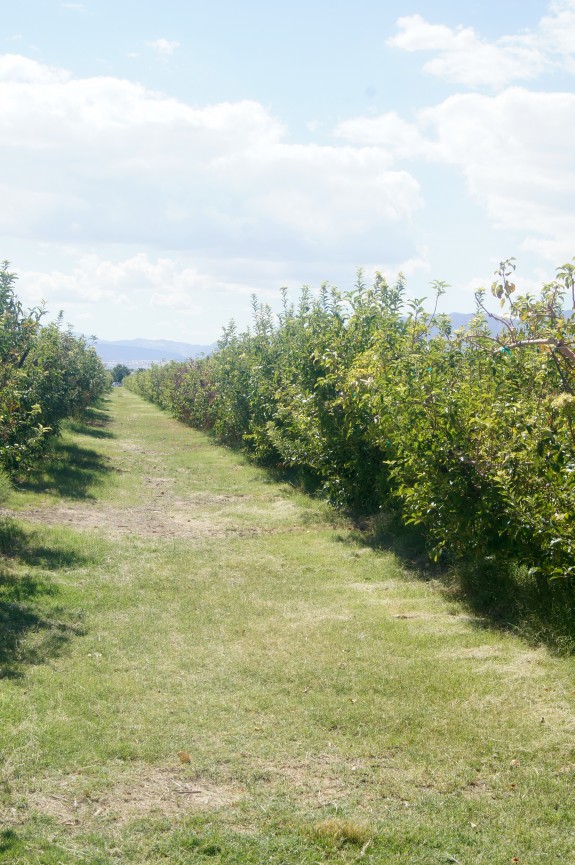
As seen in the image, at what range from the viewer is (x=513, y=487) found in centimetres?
690

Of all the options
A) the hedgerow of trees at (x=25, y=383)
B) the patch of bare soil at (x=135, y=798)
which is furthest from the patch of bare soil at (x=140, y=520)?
the patch of bare soil at (x=135, y=798)

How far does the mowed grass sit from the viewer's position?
4.12 m

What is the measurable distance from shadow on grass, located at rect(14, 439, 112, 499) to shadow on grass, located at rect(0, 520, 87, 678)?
4775 millimetres

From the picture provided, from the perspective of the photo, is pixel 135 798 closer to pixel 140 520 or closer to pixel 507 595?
pixel 507 595

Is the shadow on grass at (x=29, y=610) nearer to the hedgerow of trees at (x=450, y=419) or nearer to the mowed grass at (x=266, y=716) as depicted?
the mowed grass at (x=266, y=716)

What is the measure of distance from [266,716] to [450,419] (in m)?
3.51

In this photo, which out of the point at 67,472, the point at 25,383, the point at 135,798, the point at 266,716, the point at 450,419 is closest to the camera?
the point at 135,798

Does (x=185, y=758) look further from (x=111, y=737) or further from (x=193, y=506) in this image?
(x=193, y=506)

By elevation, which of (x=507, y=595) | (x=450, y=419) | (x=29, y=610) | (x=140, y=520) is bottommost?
(x=29, y=610)

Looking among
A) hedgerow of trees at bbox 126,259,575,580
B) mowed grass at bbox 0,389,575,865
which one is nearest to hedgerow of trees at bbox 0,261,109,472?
mowed grass at bbox 0,389,575,865

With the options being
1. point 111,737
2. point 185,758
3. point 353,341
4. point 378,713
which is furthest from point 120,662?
point 353,341

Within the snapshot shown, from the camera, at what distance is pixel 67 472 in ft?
58.1

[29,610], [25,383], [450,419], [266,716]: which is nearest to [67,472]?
[25,383]

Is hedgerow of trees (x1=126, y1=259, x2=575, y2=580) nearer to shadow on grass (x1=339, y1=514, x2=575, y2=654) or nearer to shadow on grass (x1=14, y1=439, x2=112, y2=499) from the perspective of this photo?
shadow on grass (x1=339, y1=514, x2=575, y2=654)
